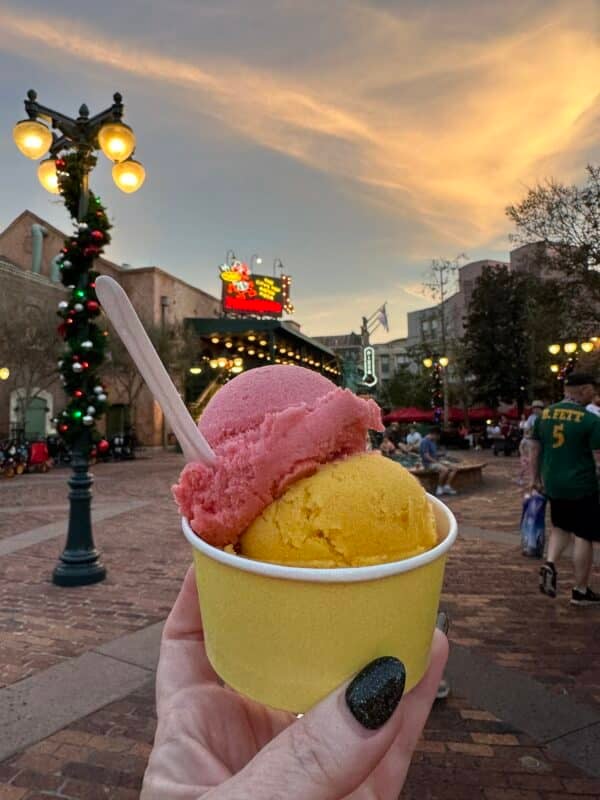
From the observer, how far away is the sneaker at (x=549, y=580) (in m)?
5.12

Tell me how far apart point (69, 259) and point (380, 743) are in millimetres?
6423

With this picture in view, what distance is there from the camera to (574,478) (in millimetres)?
4750

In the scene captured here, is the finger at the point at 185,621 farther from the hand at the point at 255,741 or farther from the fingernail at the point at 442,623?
the fingernail at the point at 442,623

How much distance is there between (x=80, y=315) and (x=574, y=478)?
5.82 m

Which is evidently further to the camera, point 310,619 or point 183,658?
point 183,658

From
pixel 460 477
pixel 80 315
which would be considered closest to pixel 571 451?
pixel 80 315

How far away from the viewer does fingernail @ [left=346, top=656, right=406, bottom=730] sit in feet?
3.18

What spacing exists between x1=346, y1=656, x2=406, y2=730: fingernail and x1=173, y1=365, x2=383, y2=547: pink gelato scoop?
388 millimetres

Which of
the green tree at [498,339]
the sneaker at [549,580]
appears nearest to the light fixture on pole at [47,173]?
the sneaker at [549,580]

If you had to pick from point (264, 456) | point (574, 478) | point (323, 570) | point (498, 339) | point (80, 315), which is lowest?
point (574, 478)

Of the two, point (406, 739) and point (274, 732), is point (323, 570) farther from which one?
point (274, 732)

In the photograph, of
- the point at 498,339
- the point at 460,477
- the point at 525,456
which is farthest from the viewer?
the point at 498,339

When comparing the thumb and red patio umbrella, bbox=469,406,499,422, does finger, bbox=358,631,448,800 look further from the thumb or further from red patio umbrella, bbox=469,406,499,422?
red patio umbrella, bbox=469,406,499,422

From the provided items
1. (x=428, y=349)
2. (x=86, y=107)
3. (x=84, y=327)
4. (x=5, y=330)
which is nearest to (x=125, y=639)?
(x=84, y=327)
